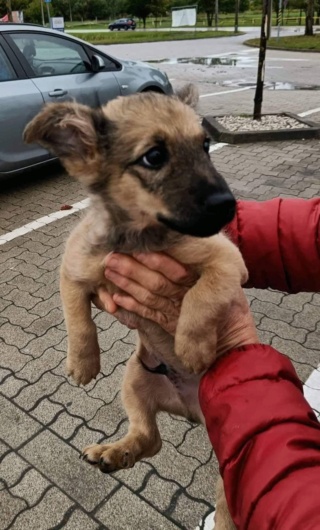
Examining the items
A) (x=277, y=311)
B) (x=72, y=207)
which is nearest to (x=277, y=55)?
(x=72, y=207)

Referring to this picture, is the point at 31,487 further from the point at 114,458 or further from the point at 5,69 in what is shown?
the point at 5,69

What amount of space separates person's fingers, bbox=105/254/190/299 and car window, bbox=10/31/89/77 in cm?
637

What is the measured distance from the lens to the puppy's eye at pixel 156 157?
7.32ft

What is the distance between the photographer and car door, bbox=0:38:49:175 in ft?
22.9

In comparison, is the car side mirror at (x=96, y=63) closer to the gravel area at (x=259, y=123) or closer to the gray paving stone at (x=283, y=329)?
the gravel area at (x=259, y=123)

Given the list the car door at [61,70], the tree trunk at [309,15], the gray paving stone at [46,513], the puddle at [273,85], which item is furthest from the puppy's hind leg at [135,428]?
the tree trunk at [309,15]

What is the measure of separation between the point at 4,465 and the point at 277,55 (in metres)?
30.7

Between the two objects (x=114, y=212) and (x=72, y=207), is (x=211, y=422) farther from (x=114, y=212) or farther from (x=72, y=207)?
(x=72, y=207)

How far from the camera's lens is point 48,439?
3318 millimetres

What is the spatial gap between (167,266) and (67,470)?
166 cm

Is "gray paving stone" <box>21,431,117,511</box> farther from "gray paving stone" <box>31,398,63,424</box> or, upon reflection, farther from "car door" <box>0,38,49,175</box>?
"car door" <box>0,38,49,175</box>

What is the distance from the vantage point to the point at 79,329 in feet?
8.63

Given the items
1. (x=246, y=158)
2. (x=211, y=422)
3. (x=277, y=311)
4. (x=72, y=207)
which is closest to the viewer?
(x=211, y=422)

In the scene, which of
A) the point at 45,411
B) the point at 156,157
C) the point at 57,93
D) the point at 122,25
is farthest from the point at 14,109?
the point at 122,25
